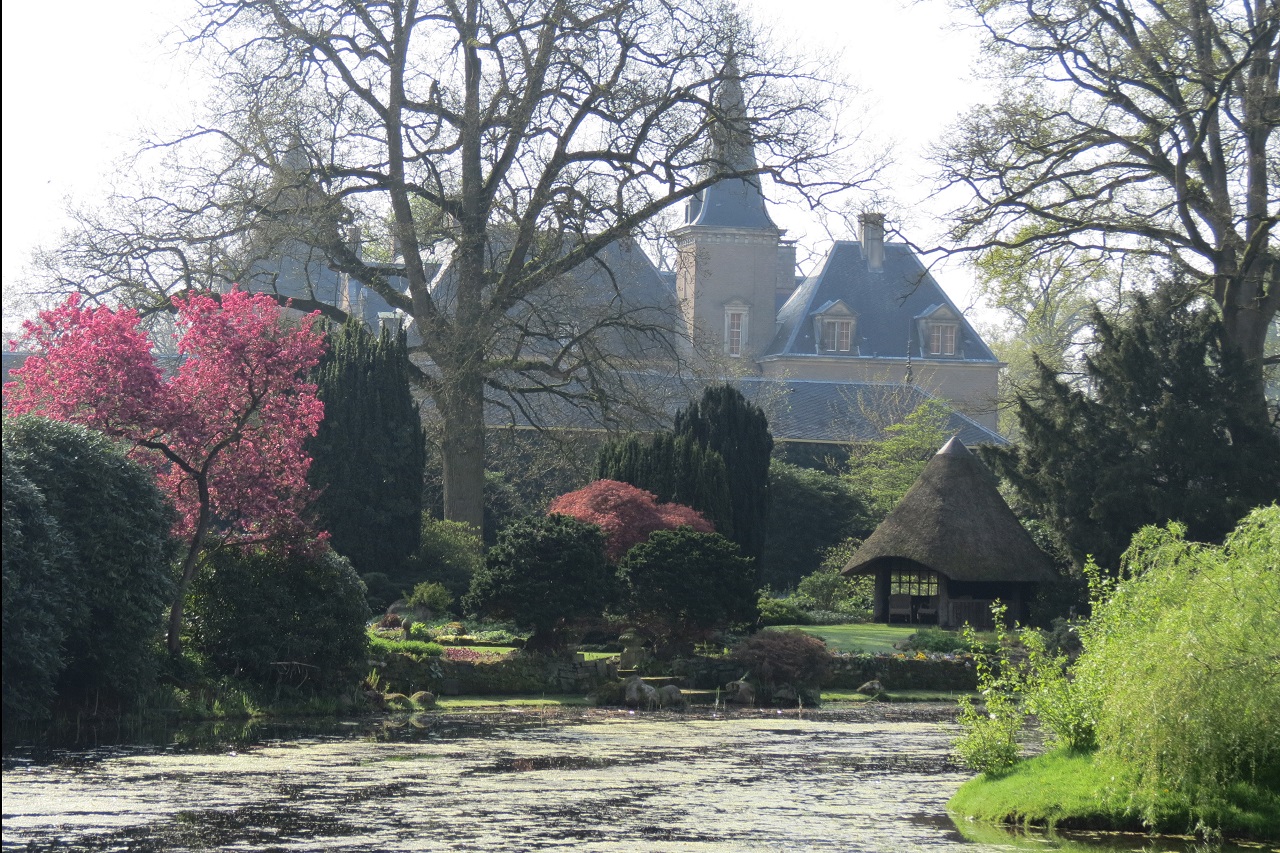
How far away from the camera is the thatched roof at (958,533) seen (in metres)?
26.6

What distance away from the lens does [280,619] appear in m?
18.2

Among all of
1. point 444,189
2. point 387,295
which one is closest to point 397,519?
point 387,295

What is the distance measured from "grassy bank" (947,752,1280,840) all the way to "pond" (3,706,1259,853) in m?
0.26

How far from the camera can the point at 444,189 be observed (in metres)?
29.2

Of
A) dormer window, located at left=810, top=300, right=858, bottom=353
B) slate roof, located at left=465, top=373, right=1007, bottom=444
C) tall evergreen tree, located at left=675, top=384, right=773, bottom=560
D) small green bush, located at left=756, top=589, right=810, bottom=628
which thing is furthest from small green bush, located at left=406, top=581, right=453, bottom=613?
dormer window, located at left=810, top=300, right=858, bottom=353

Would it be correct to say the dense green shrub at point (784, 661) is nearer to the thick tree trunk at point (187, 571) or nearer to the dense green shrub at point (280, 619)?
the dense green shrub at point (280, 619)

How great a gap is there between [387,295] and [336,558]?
10.9 m

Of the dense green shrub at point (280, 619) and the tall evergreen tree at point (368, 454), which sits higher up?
the tall evergreen tree at point (368, 454)

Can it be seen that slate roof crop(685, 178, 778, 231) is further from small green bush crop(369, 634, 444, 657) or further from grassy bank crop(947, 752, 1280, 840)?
grassy bank crop(947, 752, 1280, 840)

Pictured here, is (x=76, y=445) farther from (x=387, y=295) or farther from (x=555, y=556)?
(x=387, y=295)

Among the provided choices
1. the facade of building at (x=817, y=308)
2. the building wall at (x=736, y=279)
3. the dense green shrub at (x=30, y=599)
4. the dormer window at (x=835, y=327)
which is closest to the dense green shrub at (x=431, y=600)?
the dense green shrub at (x=30, y=599)

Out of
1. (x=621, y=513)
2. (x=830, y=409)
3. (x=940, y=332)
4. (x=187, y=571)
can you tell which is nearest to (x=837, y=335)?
(x=940, y=332)

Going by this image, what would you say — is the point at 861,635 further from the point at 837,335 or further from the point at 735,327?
the point at 735,327

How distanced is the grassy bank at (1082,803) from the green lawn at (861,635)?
37.4 ft
